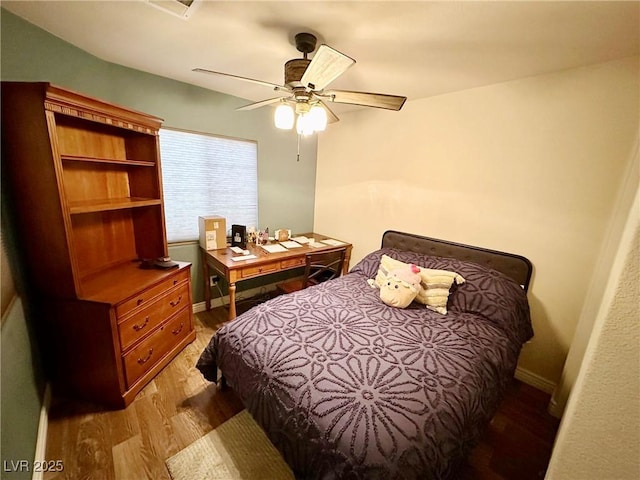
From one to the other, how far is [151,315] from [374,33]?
2.29m

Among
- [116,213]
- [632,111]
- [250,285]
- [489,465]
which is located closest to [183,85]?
[116,213]

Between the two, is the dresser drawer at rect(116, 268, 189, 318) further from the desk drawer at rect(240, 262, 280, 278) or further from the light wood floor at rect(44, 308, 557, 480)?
the light wood floor at rect(44, 308, 557, 480)

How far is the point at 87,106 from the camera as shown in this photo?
1.44 m

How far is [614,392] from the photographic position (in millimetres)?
577

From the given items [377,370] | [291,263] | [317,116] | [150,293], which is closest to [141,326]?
[150,293]

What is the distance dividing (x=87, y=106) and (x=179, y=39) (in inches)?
26.4

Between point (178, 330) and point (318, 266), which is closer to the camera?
point (178, 330)

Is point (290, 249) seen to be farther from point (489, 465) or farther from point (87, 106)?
point (489, 465)

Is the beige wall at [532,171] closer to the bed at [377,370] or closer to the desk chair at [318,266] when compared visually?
the bed at [377,370]

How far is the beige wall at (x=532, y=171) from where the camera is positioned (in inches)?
64.4

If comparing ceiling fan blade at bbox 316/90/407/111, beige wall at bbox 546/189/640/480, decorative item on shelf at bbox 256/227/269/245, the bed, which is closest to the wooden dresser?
the bed

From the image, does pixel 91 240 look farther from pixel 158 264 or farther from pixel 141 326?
pixel 141 326

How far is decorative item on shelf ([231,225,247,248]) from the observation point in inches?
107

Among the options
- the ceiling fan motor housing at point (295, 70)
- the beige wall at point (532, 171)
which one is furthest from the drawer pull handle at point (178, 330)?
the beige wall at point (532, 171)
